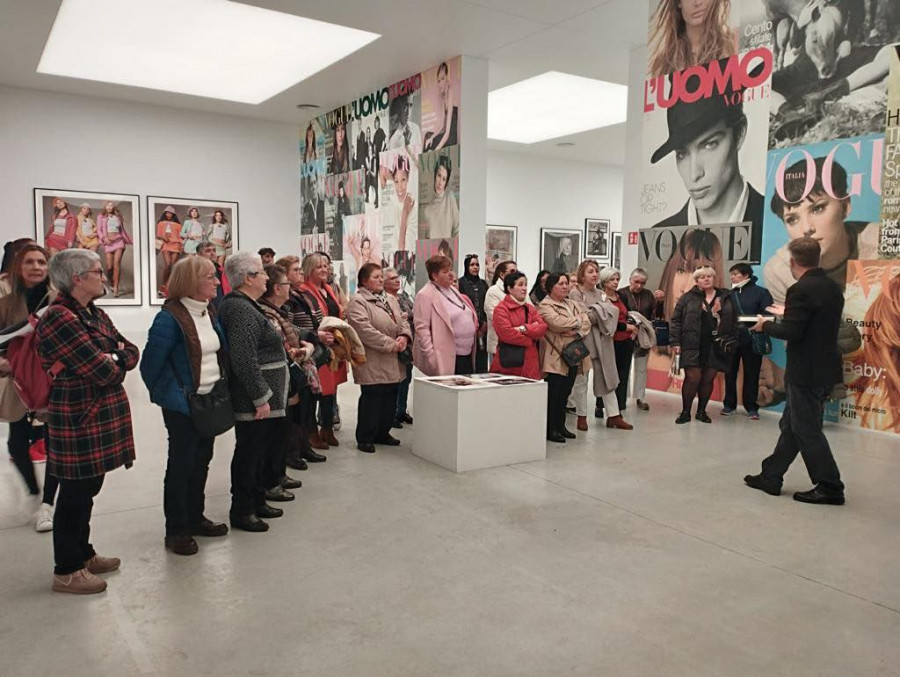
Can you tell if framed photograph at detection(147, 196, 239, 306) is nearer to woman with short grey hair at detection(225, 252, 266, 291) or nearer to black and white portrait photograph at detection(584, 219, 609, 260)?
black and white portrait photograph at detection(584, 219, 609, 260)

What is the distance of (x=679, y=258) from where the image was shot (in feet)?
30.3

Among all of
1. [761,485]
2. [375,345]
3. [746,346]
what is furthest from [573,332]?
[746,346]

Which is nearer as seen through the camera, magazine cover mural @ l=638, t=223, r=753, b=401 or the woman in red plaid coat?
the woman in red plaid coat

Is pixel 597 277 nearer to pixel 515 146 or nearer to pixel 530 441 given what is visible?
pixel 530 441

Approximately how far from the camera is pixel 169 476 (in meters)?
4.20

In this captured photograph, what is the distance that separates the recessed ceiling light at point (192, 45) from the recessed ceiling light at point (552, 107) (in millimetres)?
3810

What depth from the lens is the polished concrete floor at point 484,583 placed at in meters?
3.11

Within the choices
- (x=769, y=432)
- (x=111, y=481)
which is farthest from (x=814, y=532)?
(x=111, y=481)

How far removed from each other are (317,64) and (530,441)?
8.62 meters

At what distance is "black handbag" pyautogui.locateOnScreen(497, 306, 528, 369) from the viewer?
6957 millimetres

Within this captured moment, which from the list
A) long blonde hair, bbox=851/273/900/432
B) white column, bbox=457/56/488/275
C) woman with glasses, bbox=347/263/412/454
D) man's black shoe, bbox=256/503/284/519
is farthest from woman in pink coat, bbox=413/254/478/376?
white column, bbox=457/56/488/275

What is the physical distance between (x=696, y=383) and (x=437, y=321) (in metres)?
3.18

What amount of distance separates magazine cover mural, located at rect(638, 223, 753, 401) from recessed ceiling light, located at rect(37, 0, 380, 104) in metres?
5.16

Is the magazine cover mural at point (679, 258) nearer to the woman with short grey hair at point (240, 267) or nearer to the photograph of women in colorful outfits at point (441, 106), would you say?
the photograph of women in colorful outfits at point (441, 106)
